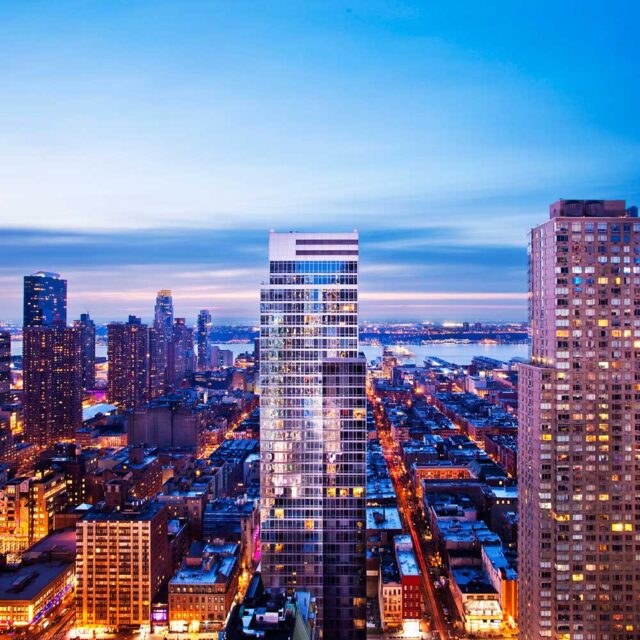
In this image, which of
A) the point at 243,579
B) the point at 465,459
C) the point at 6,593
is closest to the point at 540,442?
the point at 243,579

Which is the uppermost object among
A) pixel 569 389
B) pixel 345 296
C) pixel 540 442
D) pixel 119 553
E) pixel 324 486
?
pixel 345 296

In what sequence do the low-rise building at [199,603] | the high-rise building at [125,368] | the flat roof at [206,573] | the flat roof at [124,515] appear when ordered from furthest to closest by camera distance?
the high-rise building at [125,368], the flat roof at [124,515], the flat roof at [206,573], the low-rise building at [199,603]

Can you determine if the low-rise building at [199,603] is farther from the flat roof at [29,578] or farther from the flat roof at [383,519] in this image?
the flat roof at [383,519]

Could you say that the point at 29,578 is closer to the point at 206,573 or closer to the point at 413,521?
the point at 206,573

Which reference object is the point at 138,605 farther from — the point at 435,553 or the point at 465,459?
the point at 465,459

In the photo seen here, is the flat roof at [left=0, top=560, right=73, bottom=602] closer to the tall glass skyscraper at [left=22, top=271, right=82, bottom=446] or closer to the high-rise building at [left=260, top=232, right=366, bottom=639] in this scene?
the high-rise building at [left=260, top=232, right=366, bottom=639]

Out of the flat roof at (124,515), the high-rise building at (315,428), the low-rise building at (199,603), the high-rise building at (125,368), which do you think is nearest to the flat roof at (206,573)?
the low-rise building at (199,603)

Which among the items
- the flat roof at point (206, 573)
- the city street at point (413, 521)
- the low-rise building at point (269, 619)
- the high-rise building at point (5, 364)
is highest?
the high-rise building at point (5, 364)
